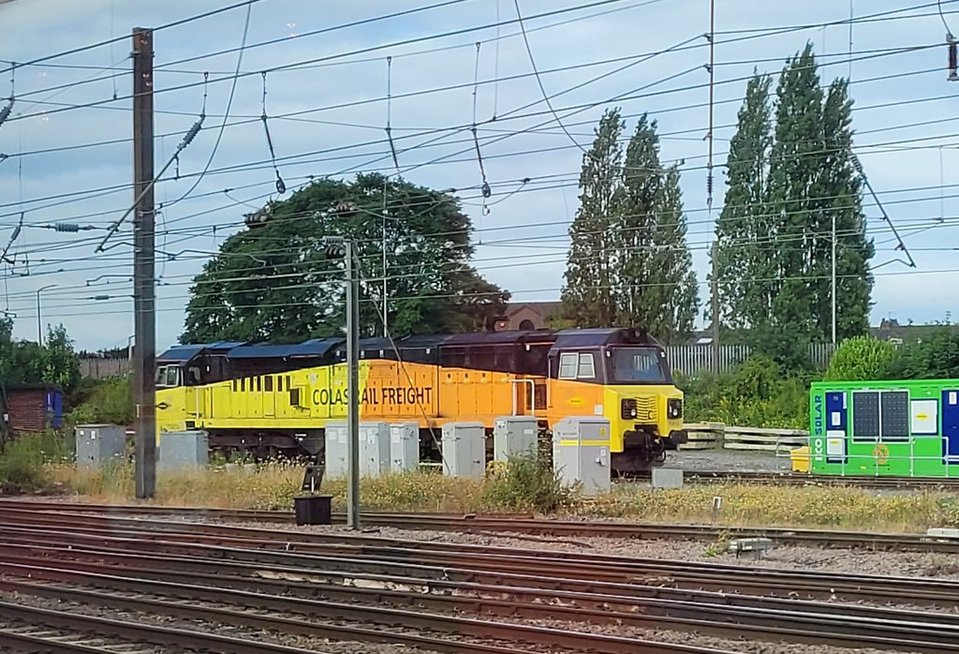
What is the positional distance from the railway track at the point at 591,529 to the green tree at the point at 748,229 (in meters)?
10.0

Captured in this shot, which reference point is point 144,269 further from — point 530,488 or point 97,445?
point 530,488

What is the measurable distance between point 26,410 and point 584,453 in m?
13.8

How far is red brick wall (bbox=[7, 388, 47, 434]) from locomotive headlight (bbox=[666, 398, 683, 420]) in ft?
45.1

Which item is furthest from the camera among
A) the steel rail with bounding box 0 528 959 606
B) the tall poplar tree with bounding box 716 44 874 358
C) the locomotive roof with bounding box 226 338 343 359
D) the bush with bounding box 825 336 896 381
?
the locomotive roof with bounding box 226 338 343 359

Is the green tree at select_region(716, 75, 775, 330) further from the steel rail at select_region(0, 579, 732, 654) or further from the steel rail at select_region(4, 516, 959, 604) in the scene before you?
the steel rail at select_region(0, 579, 732, 654)

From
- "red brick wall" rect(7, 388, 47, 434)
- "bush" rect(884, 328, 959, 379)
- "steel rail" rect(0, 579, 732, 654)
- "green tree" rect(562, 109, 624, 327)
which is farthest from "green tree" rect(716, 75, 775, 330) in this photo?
"steel rail" rect(0, 579, 732, 654)

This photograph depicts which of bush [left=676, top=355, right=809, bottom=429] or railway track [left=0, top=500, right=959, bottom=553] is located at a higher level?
bush [left=676, top=355, right=809, bottom=429]

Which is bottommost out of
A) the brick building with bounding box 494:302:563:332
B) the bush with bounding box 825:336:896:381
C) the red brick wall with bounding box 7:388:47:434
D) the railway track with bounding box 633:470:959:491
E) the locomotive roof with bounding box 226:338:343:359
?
the railway track with bounding box 633:470:959:491

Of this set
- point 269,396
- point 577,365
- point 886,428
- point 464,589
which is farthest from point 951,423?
point 269,396

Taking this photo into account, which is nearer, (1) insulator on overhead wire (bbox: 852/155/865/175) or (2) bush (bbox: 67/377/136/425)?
(1) insulator on overhead wire (bbox: 852/155/865/175)

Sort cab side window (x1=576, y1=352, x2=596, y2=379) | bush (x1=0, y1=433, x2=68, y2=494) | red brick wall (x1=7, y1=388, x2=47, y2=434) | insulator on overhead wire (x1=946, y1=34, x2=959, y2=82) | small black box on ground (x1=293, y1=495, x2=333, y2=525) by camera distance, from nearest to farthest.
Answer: insulator on overhead wire (x1=946, y1=34, x2=959, y2=82) → small black box on ground (x1=293, y1=495, x2=333, y2=525) → cab side window (x1=576, y1=352, x2=596, y2=379) → bush (x1=0, y1=433, x2=68, y2=494) → red brick wall (x1=7, y1=388, x2=47, y2=434)

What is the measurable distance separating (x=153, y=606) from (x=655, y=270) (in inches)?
635

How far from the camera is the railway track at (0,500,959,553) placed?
14234 mm

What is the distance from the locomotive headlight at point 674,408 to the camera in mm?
23984
